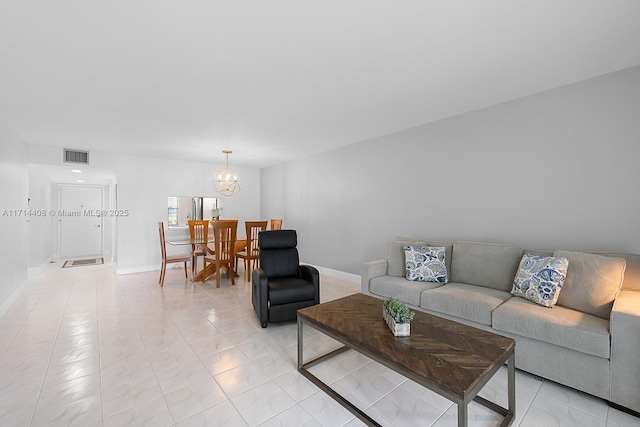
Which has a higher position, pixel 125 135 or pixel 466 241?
pixel 125 135

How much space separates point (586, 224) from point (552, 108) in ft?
3.79

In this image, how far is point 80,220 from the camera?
7707mm

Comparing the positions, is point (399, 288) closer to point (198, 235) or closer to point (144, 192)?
point (198, 235)

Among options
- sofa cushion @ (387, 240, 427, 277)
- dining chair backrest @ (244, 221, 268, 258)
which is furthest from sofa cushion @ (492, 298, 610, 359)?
dining chair backrest @ (244, 221, 268, 258)

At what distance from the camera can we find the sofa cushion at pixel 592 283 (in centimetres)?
204

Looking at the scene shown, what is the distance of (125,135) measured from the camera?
163 inches

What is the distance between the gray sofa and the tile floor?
17 cm

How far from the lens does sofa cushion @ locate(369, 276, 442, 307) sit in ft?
9.33

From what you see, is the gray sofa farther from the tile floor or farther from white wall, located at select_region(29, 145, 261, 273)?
white wall, located at select_region(29, 145, 261, 273)

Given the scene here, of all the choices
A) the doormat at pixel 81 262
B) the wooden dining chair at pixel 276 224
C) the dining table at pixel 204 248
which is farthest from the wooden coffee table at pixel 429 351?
the doormat at pixel 81 262

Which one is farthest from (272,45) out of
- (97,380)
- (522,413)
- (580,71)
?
(522,413)

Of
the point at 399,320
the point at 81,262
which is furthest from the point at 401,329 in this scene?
the point at 81,262

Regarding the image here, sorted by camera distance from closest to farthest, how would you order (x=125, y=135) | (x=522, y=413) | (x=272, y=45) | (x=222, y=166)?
(x=522, y=413), (x=272, y=45), (x=125, y=135), (x=222, y=166)

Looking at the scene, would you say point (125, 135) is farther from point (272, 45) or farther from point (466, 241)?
point (466, 241)
